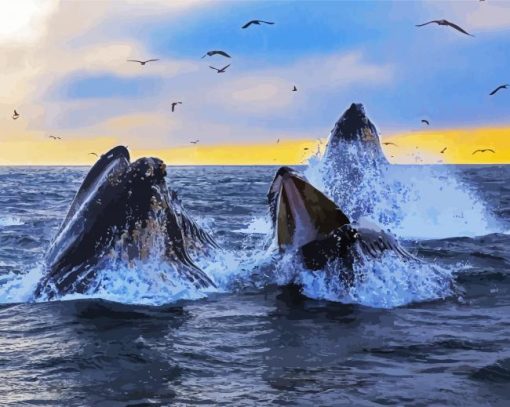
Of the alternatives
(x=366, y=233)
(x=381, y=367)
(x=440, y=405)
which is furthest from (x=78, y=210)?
(x=440, y=405)

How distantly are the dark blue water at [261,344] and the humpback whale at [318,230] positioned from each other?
0.44 metres

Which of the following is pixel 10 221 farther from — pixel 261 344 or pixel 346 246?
pixel 261 344

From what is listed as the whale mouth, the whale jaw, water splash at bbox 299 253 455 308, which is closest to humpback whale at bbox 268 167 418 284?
the whale mouth

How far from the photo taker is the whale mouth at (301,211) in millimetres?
9516

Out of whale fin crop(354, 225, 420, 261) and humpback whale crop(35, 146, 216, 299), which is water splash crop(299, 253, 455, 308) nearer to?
whale fin crop(354, 225, 420, 261)

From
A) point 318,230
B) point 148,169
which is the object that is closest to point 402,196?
point 318,230

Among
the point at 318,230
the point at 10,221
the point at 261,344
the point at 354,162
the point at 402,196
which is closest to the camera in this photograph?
the point at 261,344

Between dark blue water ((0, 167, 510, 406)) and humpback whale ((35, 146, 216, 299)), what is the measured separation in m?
0.46

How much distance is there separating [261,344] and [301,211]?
7.53 ft

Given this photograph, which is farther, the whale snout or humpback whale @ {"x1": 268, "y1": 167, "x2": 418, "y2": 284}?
humpback whale @ {"x1": 268, "y1": 167, "x2": 418, "y2": 284}

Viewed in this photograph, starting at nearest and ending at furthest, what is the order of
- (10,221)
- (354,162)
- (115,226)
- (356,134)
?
(115,226), (356,134), (354,162), (10,221)

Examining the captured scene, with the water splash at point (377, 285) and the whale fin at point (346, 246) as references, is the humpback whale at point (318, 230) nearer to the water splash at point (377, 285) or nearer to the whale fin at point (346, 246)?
the whale fin at point (346, 246)

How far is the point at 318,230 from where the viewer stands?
954 centimetres

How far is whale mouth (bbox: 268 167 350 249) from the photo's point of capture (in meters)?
9.52
